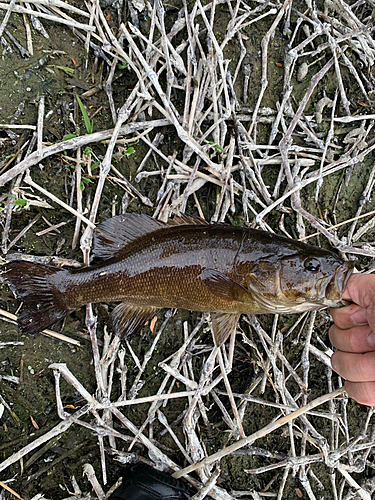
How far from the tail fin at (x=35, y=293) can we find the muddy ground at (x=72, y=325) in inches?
10.0

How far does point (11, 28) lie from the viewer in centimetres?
334

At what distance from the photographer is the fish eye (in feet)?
9.18

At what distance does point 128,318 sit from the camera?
334cm

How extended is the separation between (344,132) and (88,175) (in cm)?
260

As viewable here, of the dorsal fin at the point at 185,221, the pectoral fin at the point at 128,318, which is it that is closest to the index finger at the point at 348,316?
the dorsal fin at the point at 185,221

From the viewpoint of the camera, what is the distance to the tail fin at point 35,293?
10.5ft

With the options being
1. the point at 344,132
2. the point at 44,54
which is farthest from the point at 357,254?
the point at 44,54

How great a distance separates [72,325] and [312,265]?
224 cm

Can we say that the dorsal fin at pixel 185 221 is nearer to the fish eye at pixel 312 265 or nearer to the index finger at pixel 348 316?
the fish eye at pixel 312 265

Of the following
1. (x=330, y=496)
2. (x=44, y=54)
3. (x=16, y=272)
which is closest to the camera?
(x=16, y=272)

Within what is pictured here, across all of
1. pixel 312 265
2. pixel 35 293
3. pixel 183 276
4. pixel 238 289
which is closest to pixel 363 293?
pixel 312 265

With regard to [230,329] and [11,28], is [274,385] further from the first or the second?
[11,28]

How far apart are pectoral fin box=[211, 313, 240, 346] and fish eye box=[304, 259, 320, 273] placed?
2.53 ft

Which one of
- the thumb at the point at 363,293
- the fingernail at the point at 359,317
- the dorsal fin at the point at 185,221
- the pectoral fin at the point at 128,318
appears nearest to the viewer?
the thumb at the point at 363,293
